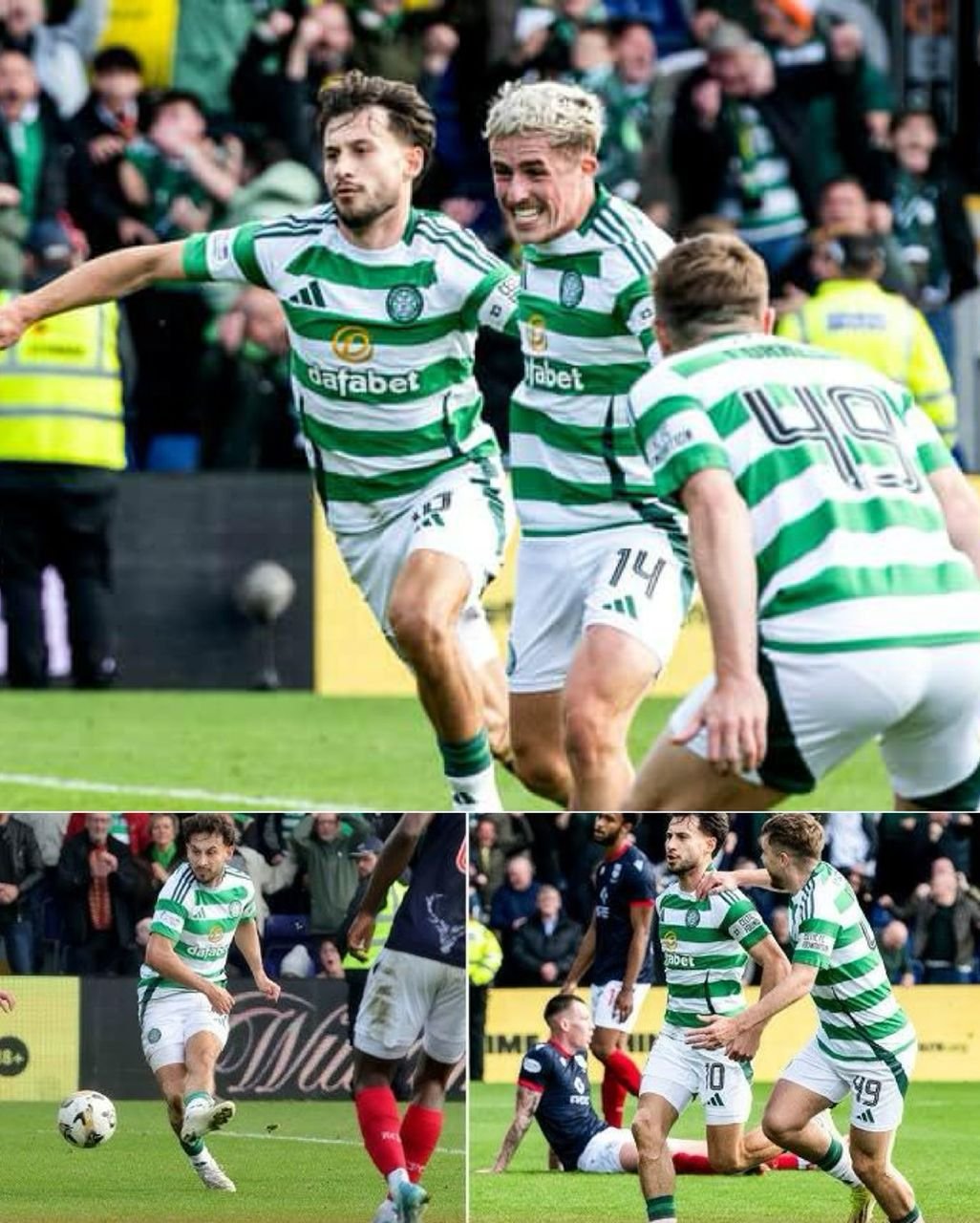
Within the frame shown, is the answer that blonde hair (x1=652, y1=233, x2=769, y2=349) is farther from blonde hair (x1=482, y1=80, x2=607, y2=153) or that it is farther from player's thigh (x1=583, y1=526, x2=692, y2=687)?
blonde hair (x1=482, y1=80, x2=607, y2=153)

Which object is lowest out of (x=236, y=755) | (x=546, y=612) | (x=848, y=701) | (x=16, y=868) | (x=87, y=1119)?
(x=236, y=755)

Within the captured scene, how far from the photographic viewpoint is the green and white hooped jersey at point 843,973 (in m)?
6.29

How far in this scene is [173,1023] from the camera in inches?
249

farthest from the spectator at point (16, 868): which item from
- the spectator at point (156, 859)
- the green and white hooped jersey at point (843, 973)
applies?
the green and white hooped jersey at point (843, 973)

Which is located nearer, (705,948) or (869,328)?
(705,948)

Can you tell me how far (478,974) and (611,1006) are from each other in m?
0.31

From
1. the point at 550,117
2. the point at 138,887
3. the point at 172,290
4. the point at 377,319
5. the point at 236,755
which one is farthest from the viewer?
the point at 172,290

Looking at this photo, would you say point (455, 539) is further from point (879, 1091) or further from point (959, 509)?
point (879, 1091)

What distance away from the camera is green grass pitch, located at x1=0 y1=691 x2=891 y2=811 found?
39.0ft

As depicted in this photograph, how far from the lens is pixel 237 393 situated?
53.5 feet

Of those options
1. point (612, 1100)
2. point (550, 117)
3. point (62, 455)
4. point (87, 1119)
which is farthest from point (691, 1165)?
point (62, 455)

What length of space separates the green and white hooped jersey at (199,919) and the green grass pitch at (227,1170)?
29cm

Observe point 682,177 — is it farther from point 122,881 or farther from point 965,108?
point 122,881

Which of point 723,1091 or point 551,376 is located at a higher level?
point 551,376
